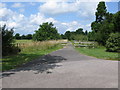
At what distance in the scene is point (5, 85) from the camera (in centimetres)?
489

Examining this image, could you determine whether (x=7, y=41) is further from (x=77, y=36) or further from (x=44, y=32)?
(x=77, y=36)

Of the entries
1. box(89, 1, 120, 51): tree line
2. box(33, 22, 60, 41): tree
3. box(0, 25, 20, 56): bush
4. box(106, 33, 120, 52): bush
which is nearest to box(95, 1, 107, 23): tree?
box(89, 1, 120, 51): tree line

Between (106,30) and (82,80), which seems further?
(106,30)

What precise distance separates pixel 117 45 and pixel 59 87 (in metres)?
14.5

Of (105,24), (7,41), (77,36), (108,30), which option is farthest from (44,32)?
(7,41)

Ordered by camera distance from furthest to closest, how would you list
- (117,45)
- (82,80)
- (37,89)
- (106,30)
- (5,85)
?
(106,30), (117,45), (82,80), (5,85), (37,89)

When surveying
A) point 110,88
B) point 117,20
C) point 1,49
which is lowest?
point 110,88

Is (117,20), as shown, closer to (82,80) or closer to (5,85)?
(82,80)

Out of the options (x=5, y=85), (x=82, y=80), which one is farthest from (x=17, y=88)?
(x=82, y=80)

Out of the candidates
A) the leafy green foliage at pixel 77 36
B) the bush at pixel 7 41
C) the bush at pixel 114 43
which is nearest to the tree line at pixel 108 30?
the bush at pixel 114 43

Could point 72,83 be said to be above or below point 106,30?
below

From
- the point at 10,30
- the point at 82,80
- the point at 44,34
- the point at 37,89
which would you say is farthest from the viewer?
the point at 44,34

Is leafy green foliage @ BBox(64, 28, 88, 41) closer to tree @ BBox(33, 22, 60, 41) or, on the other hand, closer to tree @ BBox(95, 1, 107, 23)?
tree @ BBox(33, 22, 60, 41)

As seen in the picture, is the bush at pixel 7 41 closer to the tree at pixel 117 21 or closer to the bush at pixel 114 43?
the bush at pixel 114 43
